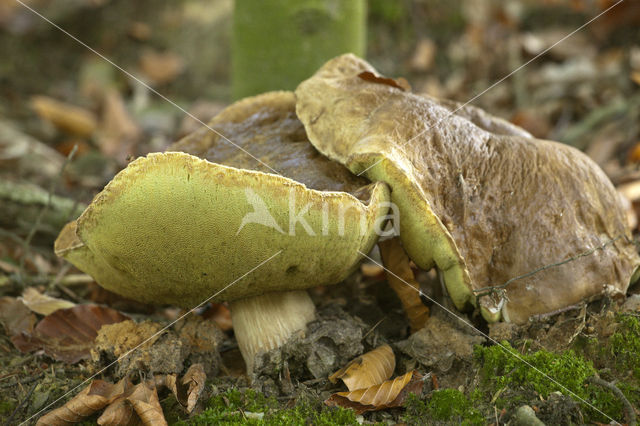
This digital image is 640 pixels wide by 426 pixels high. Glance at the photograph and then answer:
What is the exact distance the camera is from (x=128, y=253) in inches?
74.3

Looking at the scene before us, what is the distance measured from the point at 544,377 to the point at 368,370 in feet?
2.00

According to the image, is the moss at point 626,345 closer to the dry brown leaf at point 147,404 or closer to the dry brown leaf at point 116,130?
the dry brown leaf at point 147,404

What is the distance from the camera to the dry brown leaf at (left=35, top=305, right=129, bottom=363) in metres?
2.35

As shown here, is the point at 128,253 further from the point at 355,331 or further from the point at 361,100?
the point at 361,100

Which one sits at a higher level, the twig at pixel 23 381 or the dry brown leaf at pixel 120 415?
the dry brown leaf at pixel 120 415

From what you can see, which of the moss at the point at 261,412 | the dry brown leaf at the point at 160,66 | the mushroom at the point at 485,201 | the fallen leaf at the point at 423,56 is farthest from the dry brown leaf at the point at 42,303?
the dry brown leaf at the point at 160,66

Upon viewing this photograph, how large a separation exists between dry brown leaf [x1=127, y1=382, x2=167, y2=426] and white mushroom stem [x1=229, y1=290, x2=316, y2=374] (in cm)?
42

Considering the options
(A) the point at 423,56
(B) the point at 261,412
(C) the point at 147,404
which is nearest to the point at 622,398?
(B) the point at 261,412

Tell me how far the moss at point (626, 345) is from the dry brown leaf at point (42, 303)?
2264 mm

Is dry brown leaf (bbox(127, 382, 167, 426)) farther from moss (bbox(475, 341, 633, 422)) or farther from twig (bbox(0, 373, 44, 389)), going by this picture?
moss (bbox(475, 341, 633, 422))

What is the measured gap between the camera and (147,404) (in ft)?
6.28

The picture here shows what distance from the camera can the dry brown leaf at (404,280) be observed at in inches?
92.0

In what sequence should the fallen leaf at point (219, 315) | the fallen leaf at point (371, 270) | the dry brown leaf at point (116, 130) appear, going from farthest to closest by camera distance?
the dry brown leaf at point (116, 130) → the fallen leaf at point (371, 270) → the fallen leaf at point (219, 315)

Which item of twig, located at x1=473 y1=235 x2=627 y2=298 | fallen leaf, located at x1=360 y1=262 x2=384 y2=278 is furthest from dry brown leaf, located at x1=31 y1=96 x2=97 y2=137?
twig, located at x1=473 y1=235 x2=627 y2=298
